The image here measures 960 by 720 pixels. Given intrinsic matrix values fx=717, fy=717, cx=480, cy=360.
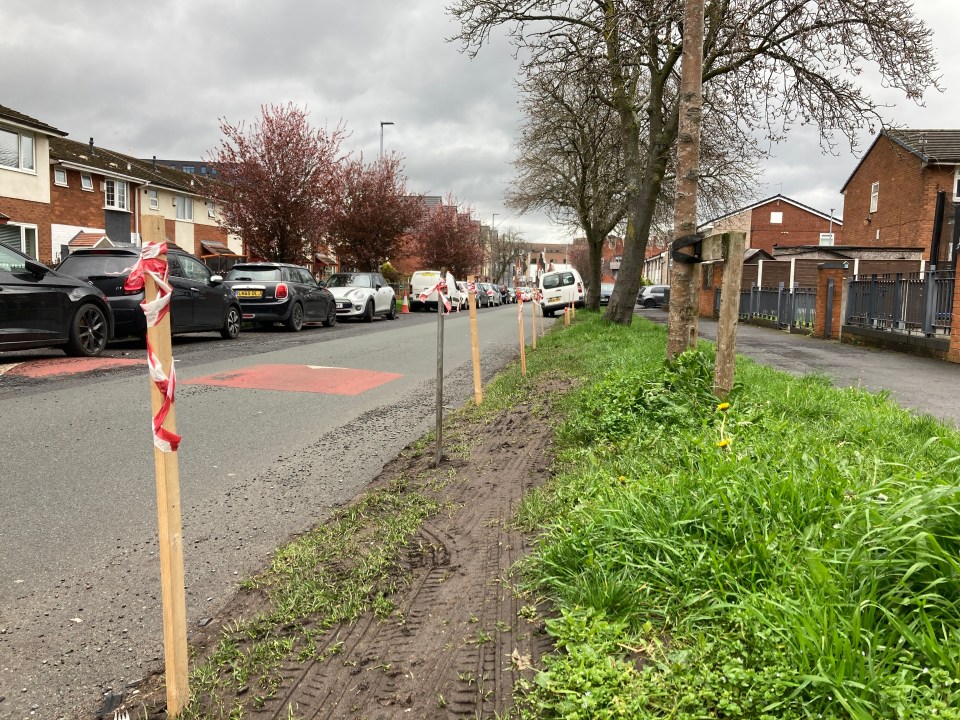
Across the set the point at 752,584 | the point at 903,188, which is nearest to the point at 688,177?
the point at 752,584

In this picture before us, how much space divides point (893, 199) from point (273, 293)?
1054 inches

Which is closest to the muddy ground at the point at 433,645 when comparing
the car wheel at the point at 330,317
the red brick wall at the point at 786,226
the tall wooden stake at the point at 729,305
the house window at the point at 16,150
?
the tall wooden stake at the point at 729,305

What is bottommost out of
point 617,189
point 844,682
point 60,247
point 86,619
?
point 86,619

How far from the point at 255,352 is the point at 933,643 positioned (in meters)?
12.2

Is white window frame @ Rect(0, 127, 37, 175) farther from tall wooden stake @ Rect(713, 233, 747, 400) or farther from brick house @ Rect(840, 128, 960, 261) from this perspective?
brick house @ Rect(840, 128, 960, 261)

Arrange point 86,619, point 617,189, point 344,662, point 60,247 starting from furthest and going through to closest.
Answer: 1. point 60,247
2. point 617,189
3. point 86,619
4. point 344,662

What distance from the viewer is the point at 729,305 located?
5.29 meters

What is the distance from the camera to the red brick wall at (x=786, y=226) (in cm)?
4884

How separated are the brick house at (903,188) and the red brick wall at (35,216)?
33.0 meters

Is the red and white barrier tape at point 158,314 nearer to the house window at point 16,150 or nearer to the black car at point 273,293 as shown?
the black car at point 273,293

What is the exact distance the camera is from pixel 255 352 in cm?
1291

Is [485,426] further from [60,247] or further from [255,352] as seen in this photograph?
[60,247]

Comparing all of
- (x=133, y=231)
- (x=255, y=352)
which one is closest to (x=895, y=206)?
Result: (x=255, y=352)

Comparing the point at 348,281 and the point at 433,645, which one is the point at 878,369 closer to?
the point at 433,645
